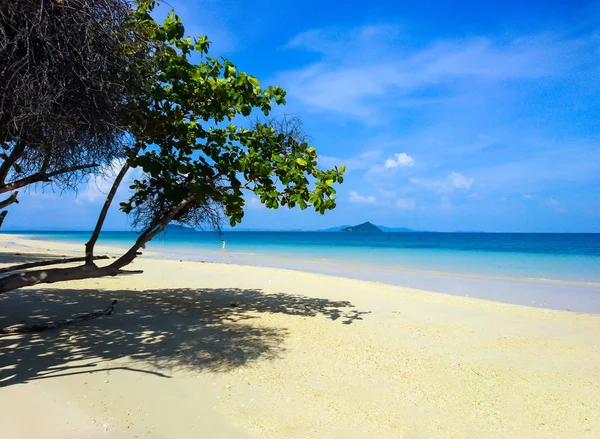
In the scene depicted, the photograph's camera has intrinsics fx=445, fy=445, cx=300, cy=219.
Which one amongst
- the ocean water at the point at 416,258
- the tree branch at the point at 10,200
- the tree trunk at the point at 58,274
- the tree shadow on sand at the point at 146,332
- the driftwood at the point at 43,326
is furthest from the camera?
the ocean water at the point at 416,258

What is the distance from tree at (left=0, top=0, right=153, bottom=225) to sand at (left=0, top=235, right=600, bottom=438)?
2366mm

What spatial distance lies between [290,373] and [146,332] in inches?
104

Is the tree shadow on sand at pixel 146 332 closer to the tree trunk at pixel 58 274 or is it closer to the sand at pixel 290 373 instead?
the sand at pixel 290 373

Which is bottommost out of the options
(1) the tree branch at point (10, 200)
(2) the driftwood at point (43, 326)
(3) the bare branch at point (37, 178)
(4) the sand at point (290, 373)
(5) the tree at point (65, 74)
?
(4) the sand at point (290, 373)

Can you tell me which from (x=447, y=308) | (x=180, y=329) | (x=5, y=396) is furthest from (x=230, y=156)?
(x=447, y=308)

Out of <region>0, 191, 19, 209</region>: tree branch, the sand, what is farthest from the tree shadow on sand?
<region>0, 191, 19, 209</region>: tree branch

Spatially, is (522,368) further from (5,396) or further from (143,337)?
(5,396)

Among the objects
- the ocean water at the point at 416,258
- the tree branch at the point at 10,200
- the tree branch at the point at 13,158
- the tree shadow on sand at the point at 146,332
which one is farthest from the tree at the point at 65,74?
the ocean water at the point at 416,258

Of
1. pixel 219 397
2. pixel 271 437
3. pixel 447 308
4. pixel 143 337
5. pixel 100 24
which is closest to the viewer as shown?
pixel 271 437

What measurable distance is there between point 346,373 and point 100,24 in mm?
4365

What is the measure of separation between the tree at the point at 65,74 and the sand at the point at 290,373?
7.76 feet

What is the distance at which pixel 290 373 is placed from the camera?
5.12 meters

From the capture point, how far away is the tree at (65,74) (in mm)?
3506

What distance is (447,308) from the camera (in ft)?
34.2
